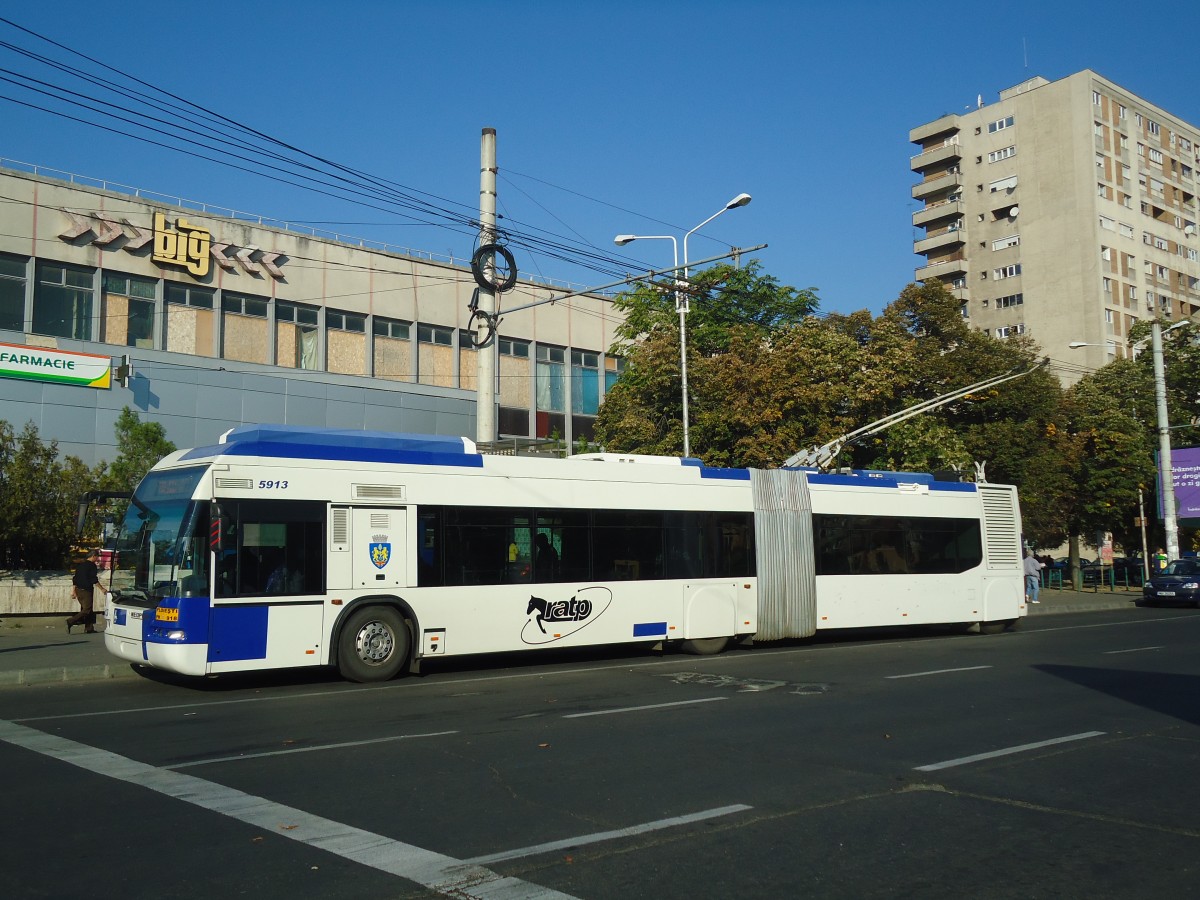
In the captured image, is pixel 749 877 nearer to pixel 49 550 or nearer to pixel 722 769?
pixel 722 769

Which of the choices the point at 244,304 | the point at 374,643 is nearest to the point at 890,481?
the point at 374,643

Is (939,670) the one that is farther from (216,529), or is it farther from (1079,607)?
(1079,607)

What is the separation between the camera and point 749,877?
17.9ft

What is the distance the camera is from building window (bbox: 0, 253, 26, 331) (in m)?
30.7

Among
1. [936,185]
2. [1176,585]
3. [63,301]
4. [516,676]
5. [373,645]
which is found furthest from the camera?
[936,185]

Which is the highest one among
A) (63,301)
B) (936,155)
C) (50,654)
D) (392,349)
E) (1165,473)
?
(936,155)

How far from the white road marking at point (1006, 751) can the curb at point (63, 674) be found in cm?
1099

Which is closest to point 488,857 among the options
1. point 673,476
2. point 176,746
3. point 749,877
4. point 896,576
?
point 749,877

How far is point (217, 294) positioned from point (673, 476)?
2218 cm

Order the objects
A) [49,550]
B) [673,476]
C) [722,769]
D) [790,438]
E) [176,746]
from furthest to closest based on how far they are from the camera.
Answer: [790,438] → [49,550] → [673,476] → [176,746] → [722,769]

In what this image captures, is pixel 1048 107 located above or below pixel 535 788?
above

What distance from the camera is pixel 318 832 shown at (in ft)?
20.5

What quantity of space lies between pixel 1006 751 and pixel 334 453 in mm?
9026

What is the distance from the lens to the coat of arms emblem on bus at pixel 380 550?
1423 centimetres
